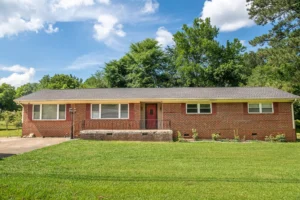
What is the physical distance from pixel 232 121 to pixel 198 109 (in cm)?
235

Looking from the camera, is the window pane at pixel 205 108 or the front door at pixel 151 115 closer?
the window pane at pixel 205 108

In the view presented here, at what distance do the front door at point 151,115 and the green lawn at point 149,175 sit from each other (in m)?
6.92

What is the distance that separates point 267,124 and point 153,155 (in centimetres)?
960

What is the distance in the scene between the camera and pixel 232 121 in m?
15.3

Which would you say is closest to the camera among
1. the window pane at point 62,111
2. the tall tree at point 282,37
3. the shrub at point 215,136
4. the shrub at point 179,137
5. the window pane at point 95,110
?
the shrub at point 179,137

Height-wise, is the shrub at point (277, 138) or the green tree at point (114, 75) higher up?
the green tree at point (114, 75)

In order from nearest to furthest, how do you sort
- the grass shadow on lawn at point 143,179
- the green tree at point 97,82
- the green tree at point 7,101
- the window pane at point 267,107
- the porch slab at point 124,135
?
1. the grass shadow on lawn at point 143,179
2. the porch slab at point 124,135
3. the window pane at point 267,107
4. the green tree at point 97,82
5. the green tree at point 7,101

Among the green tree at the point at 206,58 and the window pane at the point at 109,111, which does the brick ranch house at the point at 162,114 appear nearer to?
the window pane at the point at 109,111

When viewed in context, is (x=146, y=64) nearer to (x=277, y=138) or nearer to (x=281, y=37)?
(x=281, y=37)

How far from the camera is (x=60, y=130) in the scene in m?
16.1

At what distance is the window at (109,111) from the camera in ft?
52.6

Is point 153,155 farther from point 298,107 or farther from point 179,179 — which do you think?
point 298,107

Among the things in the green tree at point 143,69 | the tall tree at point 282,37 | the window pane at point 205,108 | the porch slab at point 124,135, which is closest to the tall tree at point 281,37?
the tall tree at point 282,37

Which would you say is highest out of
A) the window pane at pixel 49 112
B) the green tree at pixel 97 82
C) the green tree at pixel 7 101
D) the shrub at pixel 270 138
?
the green tree at pixel 97 82
